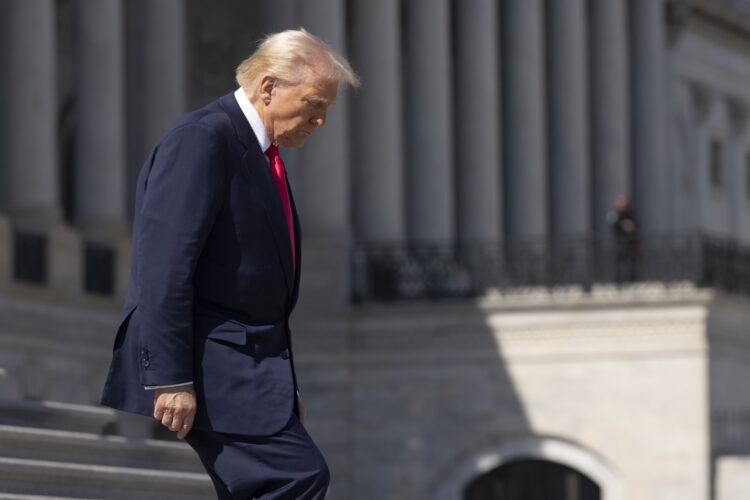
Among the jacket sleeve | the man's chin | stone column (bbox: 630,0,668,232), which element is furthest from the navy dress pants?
stone column (bbox: 630,0,668,232)

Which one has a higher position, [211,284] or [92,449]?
[211,284]

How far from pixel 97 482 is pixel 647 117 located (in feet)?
169

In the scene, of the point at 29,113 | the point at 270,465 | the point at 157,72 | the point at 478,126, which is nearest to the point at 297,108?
the point at 270,465

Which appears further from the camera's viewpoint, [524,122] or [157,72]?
Result: [524,122]

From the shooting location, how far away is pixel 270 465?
37.2ft

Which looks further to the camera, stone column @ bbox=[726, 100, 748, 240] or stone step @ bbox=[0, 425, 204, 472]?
stone column @ bbox=[726, 100, 748, 240]

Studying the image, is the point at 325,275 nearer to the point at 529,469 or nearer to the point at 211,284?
the point at 529,469

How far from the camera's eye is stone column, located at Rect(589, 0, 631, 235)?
65688 millimetres

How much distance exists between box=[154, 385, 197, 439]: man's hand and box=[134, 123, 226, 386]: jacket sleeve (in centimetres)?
5

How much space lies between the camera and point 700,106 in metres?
75.4

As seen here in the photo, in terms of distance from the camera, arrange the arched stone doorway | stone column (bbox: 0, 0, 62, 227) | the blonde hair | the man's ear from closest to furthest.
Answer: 1. the blonde hair
2. the man's ear
3. stone column (bbox: 0, 0, 62, 227)
4. the arched stone doorway

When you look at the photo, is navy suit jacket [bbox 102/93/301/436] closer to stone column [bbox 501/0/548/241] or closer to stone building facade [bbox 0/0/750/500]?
stone building facade [bbox 0/0/750/500]

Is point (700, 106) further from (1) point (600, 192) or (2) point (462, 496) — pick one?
(2) point (462, 496)

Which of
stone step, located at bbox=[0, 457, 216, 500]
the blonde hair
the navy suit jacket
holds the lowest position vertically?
stone step, located at bbox=[0, 457, 216, 500]
